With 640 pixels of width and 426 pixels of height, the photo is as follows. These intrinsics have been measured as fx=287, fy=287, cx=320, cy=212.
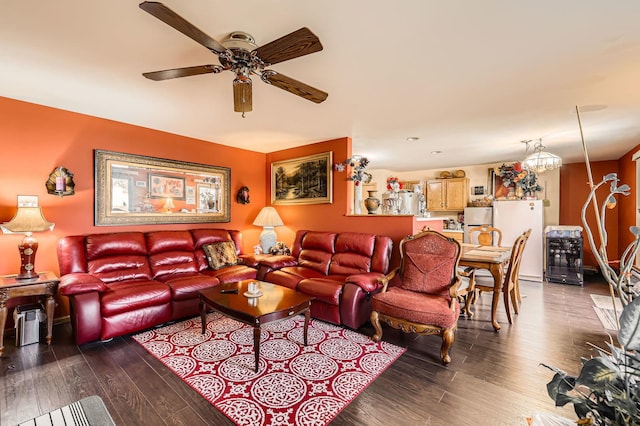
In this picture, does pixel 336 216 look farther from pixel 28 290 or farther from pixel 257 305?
pixel 28 290

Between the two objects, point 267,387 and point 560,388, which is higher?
point 560,388

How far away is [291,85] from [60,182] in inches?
116

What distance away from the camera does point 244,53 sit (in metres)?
1.89

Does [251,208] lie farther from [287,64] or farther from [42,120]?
[287,64]

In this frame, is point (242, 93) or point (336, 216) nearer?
point (242, 93)

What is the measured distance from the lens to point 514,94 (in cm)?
279

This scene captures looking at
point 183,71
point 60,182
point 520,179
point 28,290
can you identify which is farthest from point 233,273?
point 520,179

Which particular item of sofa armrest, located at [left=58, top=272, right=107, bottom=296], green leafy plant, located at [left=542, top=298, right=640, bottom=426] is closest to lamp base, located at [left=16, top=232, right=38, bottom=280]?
sofa armrest, located at [left=58, top=272, right=107, bottom=296]

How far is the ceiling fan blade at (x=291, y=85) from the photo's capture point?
Answer: 207 cm

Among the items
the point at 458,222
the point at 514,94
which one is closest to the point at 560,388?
the point at 514,94

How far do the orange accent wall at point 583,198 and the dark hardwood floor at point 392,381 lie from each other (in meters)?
3.74

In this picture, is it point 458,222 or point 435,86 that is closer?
point 435,86

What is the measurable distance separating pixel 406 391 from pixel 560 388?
57.7 inches

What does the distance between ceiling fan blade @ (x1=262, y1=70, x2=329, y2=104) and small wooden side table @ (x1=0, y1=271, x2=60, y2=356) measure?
288cm
